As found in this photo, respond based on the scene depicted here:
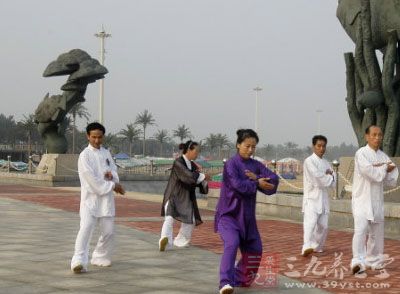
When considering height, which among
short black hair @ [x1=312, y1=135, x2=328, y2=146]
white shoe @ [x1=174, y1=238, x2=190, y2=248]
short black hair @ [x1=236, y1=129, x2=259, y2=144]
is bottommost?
white shoe @ [x1=174, y1=238, x2=190, y2=248]

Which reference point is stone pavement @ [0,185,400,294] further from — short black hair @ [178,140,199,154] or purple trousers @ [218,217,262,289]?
short black hair @ [178,140,199,154]

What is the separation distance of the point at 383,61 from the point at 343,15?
161cm

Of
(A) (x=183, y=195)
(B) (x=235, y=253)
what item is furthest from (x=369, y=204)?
(A) (x=183, y=195)

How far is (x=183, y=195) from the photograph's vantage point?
800cm

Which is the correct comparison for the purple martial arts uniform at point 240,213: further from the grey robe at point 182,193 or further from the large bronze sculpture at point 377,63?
the large bronze sculpture at point 377,63

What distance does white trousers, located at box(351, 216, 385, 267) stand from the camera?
6.27 meters

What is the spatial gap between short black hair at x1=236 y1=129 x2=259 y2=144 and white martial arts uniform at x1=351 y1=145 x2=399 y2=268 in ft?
5.09

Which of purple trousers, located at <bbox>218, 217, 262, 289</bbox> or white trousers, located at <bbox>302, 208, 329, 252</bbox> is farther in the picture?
→ white trousers, located at <bbox>302, 208, 329, 252</bbox>

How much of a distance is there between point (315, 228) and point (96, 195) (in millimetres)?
3024

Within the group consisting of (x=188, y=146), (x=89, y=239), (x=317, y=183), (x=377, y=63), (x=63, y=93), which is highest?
(x=63, y=93)

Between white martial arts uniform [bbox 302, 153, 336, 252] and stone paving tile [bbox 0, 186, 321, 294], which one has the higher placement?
white martial arts uniform [bbox 302, 153, 336, 252]

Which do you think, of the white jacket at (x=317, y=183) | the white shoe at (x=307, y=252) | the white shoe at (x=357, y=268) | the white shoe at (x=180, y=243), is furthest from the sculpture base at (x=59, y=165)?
the white shoe at (x=357, y=268)

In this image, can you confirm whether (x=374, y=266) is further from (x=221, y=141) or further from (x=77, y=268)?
(x=221, y=141)

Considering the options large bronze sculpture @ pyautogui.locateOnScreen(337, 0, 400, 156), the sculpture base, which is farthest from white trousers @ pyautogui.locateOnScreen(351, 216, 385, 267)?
the sculpture base
